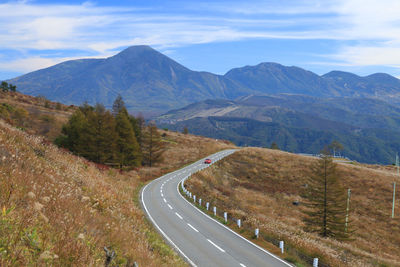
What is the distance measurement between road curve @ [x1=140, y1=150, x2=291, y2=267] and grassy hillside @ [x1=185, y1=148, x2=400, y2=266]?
2226 millimetres

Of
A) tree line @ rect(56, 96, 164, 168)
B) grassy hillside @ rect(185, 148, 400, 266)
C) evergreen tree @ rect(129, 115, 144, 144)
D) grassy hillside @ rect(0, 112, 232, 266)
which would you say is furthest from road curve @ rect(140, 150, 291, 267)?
evergreen tree @ rect(129, 115, 144, 144)

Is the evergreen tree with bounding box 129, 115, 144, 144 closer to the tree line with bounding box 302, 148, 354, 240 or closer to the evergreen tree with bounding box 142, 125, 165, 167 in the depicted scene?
the evergreen tree with bounding box 142, 125, 165, 167

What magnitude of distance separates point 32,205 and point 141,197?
77.6 ft

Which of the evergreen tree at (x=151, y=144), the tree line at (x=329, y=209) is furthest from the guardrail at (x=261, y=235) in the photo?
the evergreen tree at (x=151, y=144)

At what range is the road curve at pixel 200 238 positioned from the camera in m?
14.5

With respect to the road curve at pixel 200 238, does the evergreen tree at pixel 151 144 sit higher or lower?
lower

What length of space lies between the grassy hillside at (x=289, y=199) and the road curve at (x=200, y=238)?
7.30ft

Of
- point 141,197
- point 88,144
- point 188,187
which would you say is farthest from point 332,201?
point 88,144

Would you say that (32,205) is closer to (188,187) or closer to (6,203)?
(6,203)

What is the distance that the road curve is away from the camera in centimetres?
1449

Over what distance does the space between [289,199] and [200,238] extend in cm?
3253

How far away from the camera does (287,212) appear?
4019 centimetres

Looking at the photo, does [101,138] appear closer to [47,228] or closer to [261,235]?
[261,235]

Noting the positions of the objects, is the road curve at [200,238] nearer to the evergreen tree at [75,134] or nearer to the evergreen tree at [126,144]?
the evergreen tree at [75,134]
